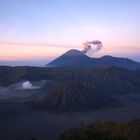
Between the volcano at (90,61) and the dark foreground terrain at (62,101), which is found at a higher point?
the volcano at (90,61)

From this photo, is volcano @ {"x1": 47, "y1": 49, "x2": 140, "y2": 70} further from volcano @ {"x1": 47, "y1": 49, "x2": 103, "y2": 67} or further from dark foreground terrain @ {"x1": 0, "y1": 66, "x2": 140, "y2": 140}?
dark foreground terrain @ {"x1": 0, "y1": 66, "x2": 140, "y2": 140}

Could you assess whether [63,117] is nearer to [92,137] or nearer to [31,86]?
[92,137]

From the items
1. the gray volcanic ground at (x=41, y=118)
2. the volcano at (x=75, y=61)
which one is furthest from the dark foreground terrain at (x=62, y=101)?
the volcano at (x=75, y=61)

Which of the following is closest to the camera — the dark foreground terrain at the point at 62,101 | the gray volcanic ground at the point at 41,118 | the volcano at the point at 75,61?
the gray volcanic ground at the point at 41,118

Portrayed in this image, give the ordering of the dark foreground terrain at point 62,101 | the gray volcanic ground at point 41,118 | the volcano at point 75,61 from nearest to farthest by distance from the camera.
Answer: the gray volcanic ground at point 41,118 < the dark foreground terrain at point 62,101 < the volcano at point 75,61

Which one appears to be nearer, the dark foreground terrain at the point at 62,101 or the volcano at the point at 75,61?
the dark foreground terrain at the point at 62,101

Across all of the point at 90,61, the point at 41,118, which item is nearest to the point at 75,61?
the point at 90,61

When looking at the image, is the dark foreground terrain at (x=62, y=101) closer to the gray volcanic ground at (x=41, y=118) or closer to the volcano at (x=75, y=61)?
the gray volcanic ground at (x=41, y=118)

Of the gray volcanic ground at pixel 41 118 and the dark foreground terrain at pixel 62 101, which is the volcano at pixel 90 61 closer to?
the dark foreground terrain at pixel 62 101

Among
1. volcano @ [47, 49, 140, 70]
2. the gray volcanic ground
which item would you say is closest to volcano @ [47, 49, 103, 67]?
volcano @ [47, 49, 140, 70]
